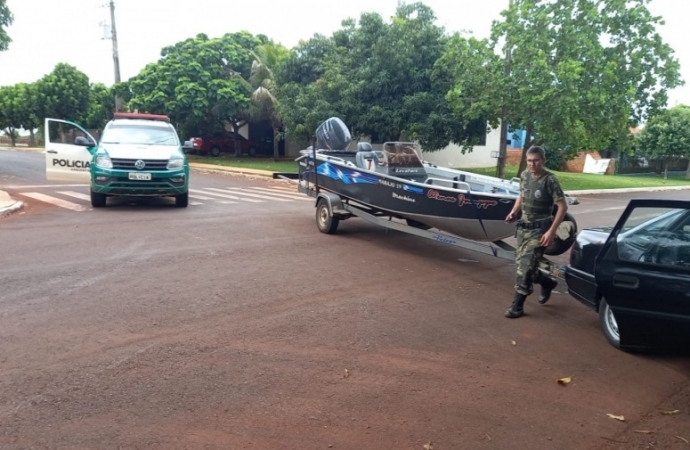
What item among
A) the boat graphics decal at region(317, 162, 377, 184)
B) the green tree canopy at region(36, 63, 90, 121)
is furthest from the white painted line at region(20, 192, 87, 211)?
the green tree canopy at region(36, 63, 90, 121)

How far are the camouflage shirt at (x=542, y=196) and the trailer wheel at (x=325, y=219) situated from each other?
4.44 meters

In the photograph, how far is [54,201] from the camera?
13156mm

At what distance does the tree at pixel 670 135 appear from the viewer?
38500mm

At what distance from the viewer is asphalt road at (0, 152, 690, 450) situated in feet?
11.6

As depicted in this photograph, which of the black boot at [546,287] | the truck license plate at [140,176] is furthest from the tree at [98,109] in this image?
the black boot at [546,287]

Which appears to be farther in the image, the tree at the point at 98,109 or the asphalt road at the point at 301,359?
the tree at the point at 98,109

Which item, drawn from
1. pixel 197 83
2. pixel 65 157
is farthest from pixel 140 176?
pixel 197 83

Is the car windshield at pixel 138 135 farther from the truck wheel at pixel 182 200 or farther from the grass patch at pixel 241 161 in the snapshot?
the grass patch at pixel 241 161

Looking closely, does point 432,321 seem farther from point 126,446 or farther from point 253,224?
point 253,224

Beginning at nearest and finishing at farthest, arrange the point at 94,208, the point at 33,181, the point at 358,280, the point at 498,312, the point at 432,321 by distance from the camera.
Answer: the point at 432,321, the point at 498,312, the point at 358,280, the point at 94,208, the point at 33,181

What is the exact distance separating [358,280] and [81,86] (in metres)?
46.8

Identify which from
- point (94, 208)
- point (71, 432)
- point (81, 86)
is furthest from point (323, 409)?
point (81, 86)

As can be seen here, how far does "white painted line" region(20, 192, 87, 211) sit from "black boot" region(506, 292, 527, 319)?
941 cm

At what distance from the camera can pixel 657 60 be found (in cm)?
2136
